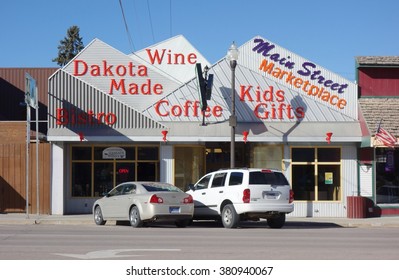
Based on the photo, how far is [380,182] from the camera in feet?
85.9

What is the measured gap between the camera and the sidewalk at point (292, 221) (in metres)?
22.8

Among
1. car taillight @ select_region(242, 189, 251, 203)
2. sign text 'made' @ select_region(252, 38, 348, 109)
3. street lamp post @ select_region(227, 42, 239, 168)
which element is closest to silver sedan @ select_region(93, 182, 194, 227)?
car taillight @ select_region(242, 189, 251, 203)

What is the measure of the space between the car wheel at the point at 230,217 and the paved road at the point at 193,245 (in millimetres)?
1150


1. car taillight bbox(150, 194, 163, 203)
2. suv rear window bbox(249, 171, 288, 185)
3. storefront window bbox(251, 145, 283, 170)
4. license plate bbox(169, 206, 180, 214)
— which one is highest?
storefront window bbox(251, 145, 283, 170)

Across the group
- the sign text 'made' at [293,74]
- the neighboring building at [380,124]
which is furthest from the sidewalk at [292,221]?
the sign text 'made' at [293,74]

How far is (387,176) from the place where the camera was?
26.2 metres

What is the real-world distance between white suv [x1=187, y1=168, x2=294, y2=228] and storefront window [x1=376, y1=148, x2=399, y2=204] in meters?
6.93

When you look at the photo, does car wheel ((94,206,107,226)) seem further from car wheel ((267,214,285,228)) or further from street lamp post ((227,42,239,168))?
car wheel ((267,214,285,228))

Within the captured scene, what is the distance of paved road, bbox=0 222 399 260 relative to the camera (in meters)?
12.4

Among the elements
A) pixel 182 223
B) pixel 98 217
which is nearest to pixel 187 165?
pixel 98 217
